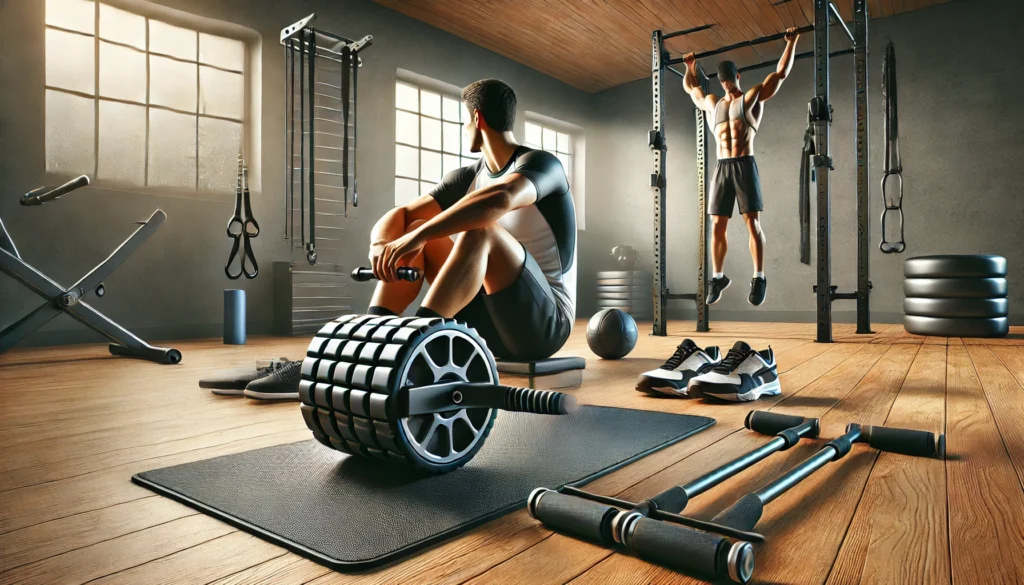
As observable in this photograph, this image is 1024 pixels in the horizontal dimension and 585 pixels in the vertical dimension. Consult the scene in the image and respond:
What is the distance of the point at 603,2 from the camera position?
5.80 m

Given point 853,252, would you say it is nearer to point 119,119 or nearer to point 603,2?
point 603,2

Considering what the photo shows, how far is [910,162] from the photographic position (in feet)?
20.5

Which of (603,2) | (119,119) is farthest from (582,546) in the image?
(603,2)

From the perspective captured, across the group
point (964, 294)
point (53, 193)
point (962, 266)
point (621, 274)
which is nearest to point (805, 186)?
point (962, 266)

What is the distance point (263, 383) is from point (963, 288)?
4649 millimetres

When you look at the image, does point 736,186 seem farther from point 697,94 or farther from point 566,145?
point 566,145

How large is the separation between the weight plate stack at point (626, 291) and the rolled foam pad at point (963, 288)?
10.5 feet

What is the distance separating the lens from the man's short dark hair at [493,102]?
2.17 meters

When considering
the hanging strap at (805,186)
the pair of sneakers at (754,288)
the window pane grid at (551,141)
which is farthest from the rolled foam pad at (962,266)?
the window pane grid at (551,141)

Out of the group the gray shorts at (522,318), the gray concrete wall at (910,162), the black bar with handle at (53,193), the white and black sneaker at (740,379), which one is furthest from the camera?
the gray concrete wall at (910,162)

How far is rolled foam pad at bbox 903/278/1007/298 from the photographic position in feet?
14.5

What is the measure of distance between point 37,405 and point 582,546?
191 centimetres

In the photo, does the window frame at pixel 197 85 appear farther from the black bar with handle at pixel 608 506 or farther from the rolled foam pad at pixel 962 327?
the rolled foam pad at pixel 962 327

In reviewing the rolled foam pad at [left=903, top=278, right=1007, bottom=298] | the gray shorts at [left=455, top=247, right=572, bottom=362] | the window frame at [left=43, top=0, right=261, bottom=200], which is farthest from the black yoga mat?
the rolled foam pad at [left=903, top=278, right=1007, bottom=298]
